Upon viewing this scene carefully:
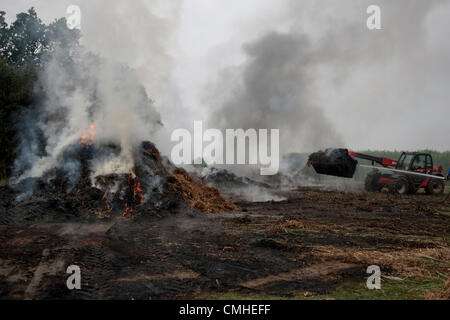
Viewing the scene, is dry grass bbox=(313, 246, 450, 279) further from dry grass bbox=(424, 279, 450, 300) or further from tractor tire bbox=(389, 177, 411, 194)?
tractor tire bbox=(389, 177, 411, 194)

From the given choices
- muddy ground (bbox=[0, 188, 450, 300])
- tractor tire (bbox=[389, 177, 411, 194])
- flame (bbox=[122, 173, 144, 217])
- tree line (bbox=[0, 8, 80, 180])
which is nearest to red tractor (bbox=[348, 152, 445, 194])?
tractor tire (bbox=[389, 177, 411, 194])

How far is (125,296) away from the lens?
436 centimetres

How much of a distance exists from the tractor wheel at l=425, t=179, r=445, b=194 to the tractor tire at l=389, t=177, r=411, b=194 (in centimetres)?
164

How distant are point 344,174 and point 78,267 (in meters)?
11.5

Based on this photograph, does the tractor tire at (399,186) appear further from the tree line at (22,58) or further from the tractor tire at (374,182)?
the tree line at (22,58)

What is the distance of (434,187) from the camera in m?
19.2

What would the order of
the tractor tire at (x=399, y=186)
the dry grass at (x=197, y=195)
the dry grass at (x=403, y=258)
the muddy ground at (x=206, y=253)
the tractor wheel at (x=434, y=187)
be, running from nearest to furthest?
the muddy ground at (x=206, y=253) → the dry grass at (x=403, y=258) → the dry grass at (x=197, y=195) → the tractor tire at (x=399, y=186) → the tractor wheel at (x=434, y=187)

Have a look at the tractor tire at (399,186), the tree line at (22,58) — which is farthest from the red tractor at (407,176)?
the tree line at (22,58)

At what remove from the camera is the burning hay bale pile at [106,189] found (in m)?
10.3

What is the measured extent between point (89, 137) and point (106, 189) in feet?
9.35

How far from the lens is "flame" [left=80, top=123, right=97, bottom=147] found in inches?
497

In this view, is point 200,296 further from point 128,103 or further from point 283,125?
point 283,125

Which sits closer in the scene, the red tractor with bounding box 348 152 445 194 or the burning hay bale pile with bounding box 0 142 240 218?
the burning hay bale pile with bounding box 0 142 240 218

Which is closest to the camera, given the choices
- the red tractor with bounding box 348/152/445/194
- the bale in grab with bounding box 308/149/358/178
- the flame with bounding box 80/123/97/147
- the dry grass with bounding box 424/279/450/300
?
the dry grass with bounding box 424/279/450/300
